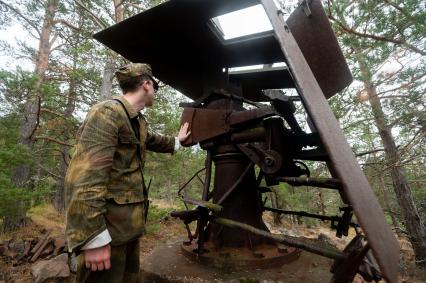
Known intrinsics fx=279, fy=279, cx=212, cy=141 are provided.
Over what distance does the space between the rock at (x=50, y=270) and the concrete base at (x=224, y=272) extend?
10.9 feet

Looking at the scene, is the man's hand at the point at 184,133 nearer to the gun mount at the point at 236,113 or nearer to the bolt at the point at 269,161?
the gun mount at the point at 236,113

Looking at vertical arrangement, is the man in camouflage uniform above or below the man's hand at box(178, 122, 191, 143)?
below

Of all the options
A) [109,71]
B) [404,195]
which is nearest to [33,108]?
[109,71]

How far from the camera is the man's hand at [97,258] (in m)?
1.78

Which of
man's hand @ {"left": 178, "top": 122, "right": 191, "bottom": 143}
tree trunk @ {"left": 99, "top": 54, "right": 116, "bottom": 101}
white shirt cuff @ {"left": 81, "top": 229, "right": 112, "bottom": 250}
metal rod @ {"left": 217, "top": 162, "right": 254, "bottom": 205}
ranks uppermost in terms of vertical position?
tree trunk @ {"left": 99, "top": 54, "right": 116, "bottom": 101}

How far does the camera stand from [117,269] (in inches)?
81.7

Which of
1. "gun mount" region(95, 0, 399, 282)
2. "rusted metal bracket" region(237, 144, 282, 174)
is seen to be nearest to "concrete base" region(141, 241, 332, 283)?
"gun mount" region(95, 0, 399, 282)

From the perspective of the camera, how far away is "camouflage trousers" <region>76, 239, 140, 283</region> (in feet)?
6.40

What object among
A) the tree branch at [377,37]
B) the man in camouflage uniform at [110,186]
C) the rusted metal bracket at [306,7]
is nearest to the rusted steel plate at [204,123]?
the man in camouflage uniform at [110,186]

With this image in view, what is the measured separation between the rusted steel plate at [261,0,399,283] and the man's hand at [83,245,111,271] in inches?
58.8

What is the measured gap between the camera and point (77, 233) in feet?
5.72

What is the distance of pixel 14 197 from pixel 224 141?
6.22 meters

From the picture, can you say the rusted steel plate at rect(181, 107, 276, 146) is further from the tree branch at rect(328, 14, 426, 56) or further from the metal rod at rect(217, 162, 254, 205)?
the tree branch at rect(328, 14, 426, 56)

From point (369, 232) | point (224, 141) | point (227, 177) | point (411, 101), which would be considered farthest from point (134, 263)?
point (411, 101)
